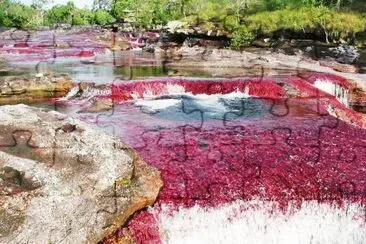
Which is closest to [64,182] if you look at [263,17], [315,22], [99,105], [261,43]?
[99,105]

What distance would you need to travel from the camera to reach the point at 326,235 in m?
9.98

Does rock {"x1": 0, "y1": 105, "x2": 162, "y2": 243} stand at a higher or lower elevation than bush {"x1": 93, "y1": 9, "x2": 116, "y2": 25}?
lower

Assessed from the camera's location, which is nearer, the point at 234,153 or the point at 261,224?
the point at 261,224

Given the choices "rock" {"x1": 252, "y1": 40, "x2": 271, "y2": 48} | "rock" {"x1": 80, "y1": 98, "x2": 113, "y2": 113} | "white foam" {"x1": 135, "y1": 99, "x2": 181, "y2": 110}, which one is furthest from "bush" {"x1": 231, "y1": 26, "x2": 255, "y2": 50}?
"rock" {"x1": 80, "y1": 98, "x2": 113, "y2": 113}

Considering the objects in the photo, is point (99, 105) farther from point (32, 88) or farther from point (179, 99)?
point (32, 88)

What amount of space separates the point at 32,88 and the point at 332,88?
14.9 metres

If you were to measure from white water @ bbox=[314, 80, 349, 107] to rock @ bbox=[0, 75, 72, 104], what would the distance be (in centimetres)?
1281

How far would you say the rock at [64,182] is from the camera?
24.4 ft

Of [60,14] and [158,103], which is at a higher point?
[60,14]

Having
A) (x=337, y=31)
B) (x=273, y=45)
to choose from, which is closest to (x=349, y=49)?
(x=337, y=31)

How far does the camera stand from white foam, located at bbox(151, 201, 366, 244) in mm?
9078

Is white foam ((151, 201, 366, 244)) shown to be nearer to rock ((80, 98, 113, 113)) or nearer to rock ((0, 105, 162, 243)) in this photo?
rock ((0, 105, 162, 243))

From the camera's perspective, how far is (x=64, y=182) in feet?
27.4

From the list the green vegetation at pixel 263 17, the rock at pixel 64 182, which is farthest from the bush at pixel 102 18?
the rock at pixel 64 182
